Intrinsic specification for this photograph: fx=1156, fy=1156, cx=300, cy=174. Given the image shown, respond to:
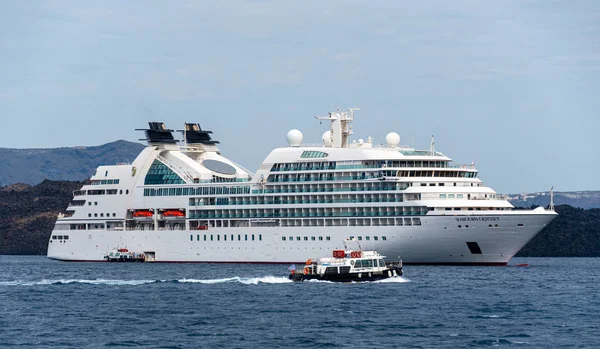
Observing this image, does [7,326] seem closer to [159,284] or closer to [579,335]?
[159,284]

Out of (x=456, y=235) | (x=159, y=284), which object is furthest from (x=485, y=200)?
(x=159, y=284)

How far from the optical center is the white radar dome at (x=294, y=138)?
12506 centimetres

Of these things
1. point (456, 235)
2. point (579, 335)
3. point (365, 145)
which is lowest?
point (579, 335)

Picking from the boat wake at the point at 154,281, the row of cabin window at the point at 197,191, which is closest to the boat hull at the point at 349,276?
the boat wake at the point at 154,281

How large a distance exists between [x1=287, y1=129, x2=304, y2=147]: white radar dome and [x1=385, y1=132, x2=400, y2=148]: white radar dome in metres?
10.7

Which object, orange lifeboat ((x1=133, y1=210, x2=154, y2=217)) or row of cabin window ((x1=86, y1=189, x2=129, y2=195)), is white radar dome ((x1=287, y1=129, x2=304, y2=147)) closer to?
orange lifeboat ((x1=133, y1=210, x2=154, y2=217))

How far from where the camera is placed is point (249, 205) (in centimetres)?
12231

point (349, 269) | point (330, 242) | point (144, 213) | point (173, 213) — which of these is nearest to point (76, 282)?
point (349, 269)

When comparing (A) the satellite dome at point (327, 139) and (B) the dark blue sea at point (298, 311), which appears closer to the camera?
(B) the dark blue sea at point (298, 311)

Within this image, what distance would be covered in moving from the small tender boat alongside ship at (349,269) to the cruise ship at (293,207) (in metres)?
19.7

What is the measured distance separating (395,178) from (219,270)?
19.1m

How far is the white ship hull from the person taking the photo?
107062 mm

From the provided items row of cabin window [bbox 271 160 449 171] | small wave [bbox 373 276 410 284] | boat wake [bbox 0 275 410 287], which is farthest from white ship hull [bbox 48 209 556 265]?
small wave [bbox 373 276 410 284]

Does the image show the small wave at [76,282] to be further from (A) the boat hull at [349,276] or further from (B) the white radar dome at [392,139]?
(B) the white radar dome at [392,139]
